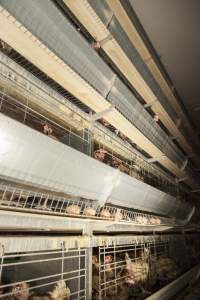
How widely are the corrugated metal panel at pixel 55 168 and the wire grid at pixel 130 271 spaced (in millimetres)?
389

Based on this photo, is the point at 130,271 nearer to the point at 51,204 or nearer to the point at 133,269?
the point at 133,269

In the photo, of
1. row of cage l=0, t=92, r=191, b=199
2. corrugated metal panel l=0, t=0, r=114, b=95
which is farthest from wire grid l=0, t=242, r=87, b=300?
corrugated metal panel l=0, t=0, r=114, b=95

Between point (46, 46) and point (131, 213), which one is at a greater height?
point (46, 46)

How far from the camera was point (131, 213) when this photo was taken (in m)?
2.05

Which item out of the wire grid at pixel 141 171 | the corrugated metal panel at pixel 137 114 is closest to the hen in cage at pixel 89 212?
the wire grid at pixel 141 171

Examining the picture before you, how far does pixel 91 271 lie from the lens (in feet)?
4.17

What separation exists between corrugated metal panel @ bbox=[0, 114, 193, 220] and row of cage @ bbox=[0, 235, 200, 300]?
286 mm

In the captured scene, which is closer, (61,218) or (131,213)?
(61,218)

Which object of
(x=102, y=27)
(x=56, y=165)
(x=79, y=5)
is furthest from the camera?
(x=102, y=27)

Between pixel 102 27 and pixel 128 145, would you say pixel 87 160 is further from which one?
pixel 128 145

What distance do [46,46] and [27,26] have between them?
11 centimetres

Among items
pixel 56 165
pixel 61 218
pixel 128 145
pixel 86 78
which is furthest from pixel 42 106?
→ pixel 128 145

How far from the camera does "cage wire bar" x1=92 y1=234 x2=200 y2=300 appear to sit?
1542 millimetres

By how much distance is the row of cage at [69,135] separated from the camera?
51.5 inches
